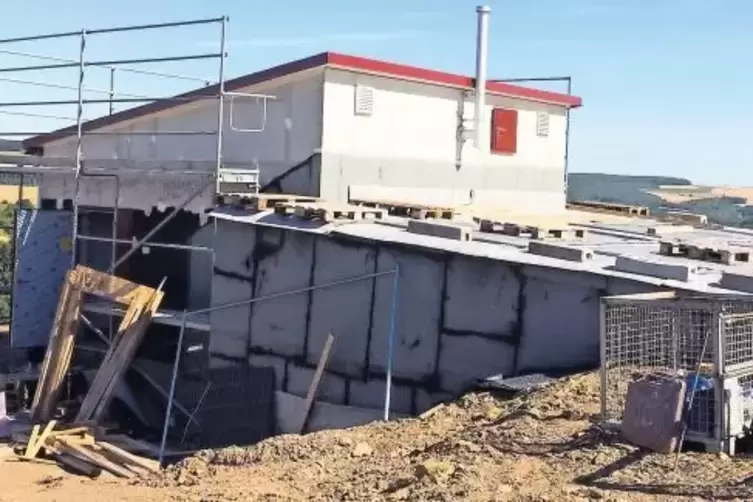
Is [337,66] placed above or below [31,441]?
above

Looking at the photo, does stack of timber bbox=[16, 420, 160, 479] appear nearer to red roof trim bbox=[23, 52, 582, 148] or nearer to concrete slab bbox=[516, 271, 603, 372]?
concrete slab bbox=[516, 271, 603, 372]

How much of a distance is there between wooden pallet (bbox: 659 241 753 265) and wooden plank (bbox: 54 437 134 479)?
7.70 meters

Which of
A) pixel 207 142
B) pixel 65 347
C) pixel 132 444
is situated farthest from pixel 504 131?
pixel 132 444

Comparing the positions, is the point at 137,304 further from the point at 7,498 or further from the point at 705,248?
the point at 705,248

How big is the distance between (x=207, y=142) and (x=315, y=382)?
19.4 feet

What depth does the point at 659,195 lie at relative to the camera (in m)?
35.3

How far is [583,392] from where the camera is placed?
32.3ft

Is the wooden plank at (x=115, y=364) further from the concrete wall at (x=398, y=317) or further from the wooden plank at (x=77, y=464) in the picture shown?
the wooden plank at (x=77, y=464)

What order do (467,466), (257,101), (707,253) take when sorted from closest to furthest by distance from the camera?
(467,466) < (707,253) < (257,101)

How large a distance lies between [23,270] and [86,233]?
1.57 meters

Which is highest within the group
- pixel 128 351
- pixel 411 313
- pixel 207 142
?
pixel 207 142

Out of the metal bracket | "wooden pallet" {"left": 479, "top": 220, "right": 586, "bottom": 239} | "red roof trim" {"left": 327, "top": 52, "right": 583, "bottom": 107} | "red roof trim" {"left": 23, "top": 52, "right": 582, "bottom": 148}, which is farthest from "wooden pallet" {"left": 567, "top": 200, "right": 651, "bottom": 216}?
the metal bracket

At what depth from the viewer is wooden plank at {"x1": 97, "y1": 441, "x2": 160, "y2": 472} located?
12.4m

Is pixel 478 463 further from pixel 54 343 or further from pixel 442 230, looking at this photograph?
pixel 54 343
